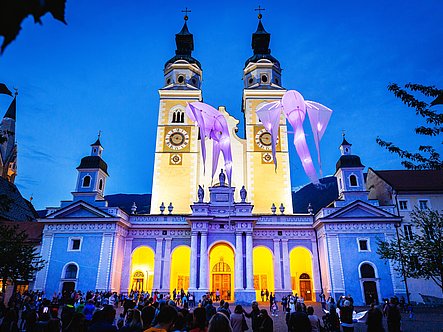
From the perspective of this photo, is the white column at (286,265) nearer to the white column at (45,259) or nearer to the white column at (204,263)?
the white column at (204,263)

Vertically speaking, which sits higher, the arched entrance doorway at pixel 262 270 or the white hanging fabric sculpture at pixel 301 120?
the white hanging fabric sculpture at pixel 301 120

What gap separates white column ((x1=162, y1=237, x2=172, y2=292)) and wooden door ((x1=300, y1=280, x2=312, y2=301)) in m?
13.5

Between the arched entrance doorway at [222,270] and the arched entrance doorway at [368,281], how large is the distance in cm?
1217

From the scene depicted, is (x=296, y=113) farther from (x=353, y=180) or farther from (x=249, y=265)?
(x=353, y=180)

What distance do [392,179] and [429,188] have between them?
3586mm

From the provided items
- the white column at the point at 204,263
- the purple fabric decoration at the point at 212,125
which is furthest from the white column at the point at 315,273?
the purple fabric decoration at the point at 212,125

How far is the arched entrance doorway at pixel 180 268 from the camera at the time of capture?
34.9 m

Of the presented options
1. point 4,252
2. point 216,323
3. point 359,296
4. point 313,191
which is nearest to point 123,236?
point 4,252

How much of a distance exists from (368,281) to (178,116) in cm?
2814

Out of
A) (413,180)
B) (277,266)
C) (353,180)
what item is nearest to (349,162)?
(353,180)

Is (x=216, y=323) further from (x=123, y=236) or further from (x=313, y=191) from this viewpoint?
(x=313, y=191)

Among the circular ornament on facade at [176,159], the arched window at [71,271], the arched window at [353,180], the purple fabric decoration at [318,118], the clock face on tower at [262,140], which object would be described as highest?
the clock face on tower at [262,140]

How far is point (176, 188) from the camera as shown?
40094 mm

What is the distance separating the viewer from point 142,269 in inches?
1388
